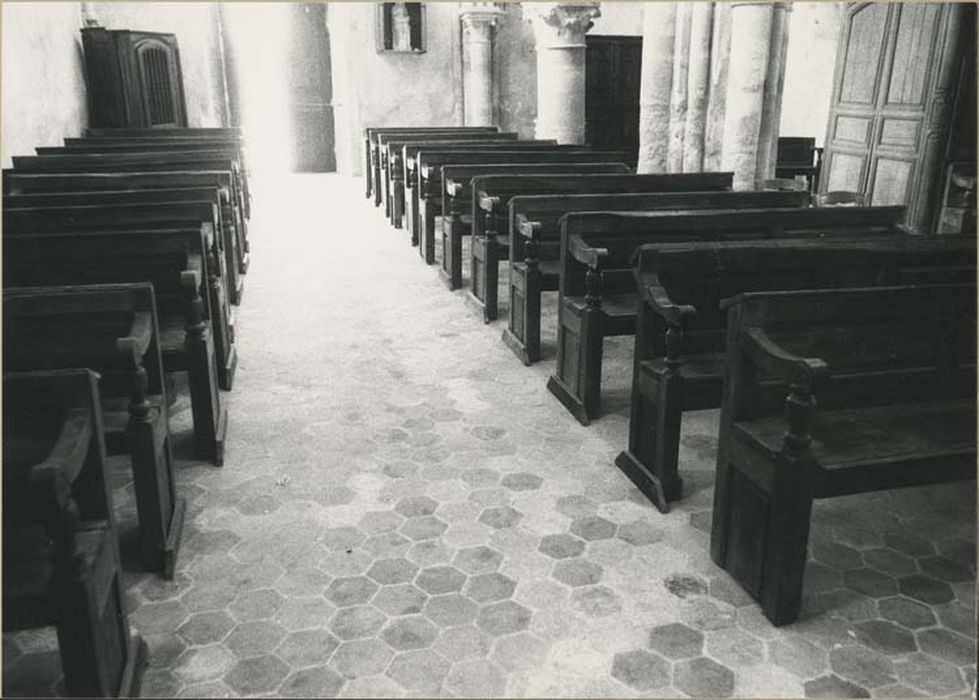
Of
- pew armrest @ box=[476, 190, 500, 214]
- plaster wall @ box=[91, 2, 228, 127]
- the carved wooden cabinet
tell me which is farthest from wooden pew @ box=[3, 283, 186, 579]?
plaster wall @ box=[91, 2, 228, 127]

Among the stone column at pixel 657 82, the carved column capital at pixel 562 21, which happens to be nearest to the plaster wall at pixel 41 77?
the carved column capital at pixel 562 21

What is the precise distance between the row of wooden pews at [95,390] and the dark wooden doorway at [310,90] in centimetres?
1308

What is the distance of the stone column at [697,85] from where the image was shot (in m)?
9.41

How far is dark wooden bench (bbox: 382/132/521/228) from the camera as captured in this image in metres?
10.2

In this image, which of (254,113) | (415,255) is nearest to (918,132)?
(415,255)

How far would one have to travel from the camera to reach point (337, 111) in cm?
1816

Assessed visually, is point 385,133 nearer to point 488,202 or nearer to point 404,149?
point 404,149

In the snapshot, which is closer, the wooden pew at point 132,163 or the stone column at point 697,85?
the wooden pew at point 132,163

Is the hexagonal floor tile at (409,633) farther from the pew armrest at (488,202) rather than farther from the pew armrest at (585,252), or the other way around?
the pew armrest at (488,202)

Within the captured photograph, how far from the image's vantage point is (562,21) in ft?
34.8

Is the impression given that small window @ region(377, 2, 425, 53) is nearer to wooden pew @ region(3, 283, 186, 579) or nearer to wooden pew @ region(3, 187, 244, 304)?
wooden pew @ region(3, 187, 244, 304)

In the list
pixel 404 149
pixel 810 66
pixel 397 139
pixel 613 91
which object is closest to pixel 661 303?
pixel 404 149

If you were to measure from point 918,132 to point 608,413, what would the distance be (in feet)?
15.0

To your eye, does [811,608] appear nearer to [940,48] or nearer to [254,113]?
[940,48]
